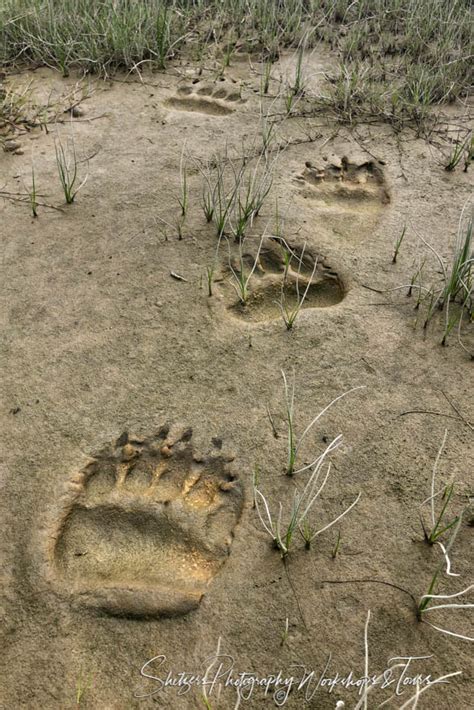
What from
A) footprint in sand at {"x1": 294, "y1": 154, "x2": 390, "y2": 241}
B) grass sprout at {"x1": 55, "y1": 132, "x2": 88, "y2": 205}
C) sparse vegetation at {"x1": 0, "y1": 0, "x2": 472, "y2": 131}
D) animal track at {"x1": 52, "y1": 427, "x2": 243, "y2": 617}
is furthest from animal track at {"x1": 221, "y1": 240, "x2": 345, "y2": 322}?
sparse vegetation at {"x1": 0, "y1": 0, "x2": 472, "y2": 131}

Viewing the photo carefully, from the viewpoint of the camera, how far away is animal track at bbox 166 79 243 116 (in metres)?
2.89

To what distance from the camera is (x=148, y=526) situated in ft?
4.44

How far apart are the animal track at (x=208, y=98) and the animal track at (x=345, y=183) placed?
0.68 meters

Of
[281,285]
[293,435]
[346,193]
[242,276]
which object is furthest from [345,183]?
[293,435]

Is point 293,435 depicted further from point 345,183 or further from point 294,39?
point 294,39

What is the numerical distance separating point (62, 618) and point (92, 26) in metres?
2.97

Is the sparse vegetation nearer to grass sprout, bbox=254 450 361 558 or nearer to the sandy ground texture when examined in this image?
the sandy ground texture

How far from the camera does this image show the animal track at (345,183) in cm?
232

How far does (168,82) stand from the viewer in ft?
10.2

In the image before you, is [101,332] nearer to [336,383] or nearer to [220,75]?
[336,383]

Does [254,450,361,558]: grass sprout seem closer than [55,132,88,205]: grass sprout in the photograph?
Yes

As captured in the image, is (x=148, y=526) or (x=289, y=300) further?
(x=289, y=300)

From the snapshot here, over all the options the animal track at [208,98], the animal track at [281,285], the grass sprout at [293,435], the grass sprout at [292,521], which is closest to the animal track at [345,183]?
the animal track at [281,285]

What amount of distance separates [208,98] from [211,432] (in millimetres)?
2014
